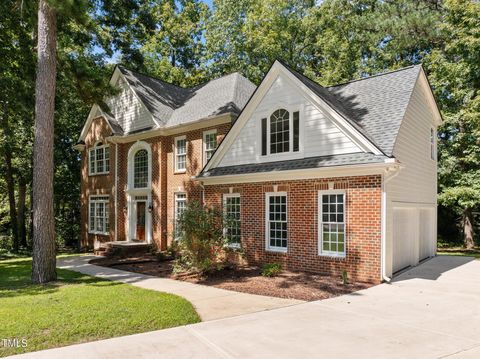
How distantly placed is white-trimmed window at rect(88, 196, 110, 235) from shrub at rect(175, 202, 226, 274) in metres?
10.1

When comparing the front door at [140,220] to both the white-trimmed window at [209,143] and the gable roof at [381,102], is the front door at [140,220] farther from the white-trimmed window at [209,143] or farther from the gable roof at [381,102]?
the gable roof at [381,102]

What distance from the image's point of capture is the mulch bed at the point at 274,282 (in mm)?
9000

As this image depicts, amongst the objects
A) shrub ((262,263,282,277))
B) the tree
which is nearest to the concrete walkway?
shrub ((262,263,282,277))

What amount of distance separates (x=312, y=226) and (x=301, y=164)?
2006mm

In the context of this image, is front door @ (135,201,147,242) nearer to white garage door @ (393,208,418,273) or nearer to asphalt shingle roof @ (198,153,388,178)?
asphalt shingle roof @ (198,153,388,178)

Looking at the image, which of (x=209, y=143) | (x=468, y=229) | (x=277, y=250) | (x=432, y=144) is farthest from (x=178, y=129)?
(x=468, y=229)

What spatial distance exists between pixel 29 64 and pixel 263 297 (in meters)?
14.4

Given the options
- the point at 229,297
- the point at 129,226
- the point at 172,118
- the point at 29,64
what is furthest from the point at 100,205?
the point at 229,297

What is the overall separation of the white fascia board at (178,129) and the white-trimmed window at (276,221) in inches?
180

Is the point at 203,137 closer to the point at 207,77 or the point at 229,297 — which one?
the point at 229,297

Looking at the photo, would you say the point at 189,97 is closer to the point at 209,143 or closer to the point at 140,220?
the point at 209,143

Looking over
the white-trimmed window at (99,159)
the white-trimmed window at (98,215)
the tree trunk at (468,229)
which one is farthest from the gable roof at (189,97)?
the tree trunk at (468,229)

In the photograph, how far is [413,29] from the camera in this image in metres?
23.4

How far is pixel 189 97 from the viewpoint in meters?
20.7
